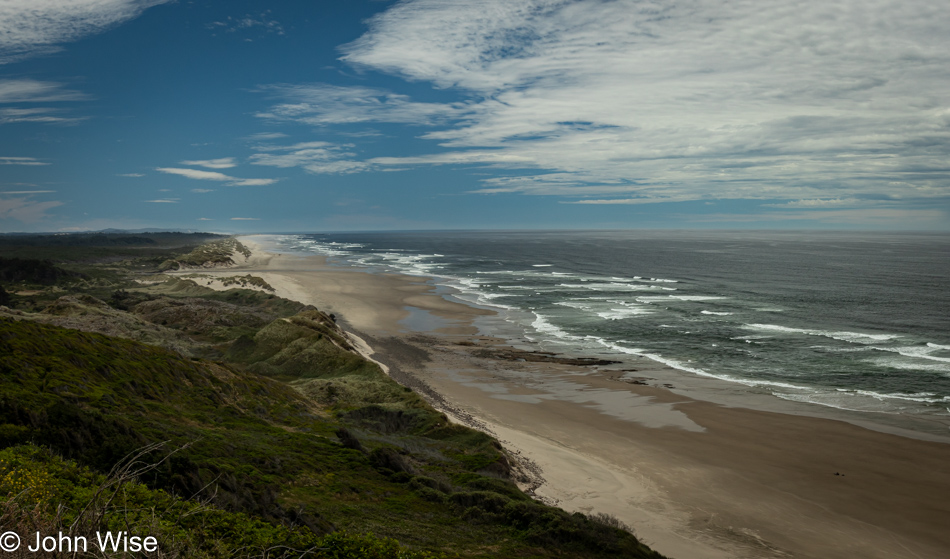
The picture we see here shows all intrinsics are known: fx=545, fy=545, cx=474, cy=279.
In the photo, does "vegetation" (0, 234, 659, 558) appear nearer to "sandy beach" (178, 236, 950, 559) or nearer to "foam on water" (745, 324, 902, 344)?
"sandy beach" (178, 236, 950, 559)

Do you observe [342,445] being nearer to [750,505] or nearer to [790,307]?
[750,505]

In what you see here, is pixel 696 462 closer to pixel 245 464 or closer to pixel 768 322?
pixel 245 464

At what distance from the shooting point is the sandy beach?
56.1 feet

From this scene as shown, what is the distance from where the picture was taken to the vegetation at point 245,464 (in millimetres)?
8453

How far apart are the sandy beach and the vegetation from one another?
9.43 ft

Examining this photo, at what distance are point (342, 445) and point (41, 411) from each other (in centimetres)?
866

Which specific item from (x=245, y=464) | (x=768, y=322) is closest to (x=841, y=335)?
(x=768, y=322)

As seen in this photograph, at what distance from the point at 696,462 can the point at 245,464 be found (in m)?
17.8

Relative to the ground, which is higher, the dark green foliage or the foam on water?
the dark green foliage

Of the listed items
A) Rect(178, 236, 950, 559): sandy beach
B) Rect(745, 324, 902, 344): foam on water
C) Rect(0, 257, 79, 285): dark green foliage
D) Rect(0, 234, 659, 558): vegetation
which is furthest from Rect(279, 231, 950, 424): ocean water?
Rect(0, 257, 79, 285): dark green foliage

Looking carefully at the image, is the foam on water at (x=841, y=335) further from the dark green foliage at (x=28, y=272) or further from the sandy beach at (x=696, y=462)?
the dark green foliage at (x=28, y=272)

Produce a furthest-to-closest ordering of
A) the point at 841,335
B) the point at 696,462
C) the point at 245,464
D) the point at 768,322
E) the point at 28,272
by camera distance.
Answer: the point at 28,272 → the point at 768,322 → the point at 841,335 → the point at 696,462 → the point at 245,464

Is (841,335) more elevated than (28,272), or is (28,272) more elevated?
(28,272)

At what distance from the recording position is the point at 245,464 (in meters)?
14.4
